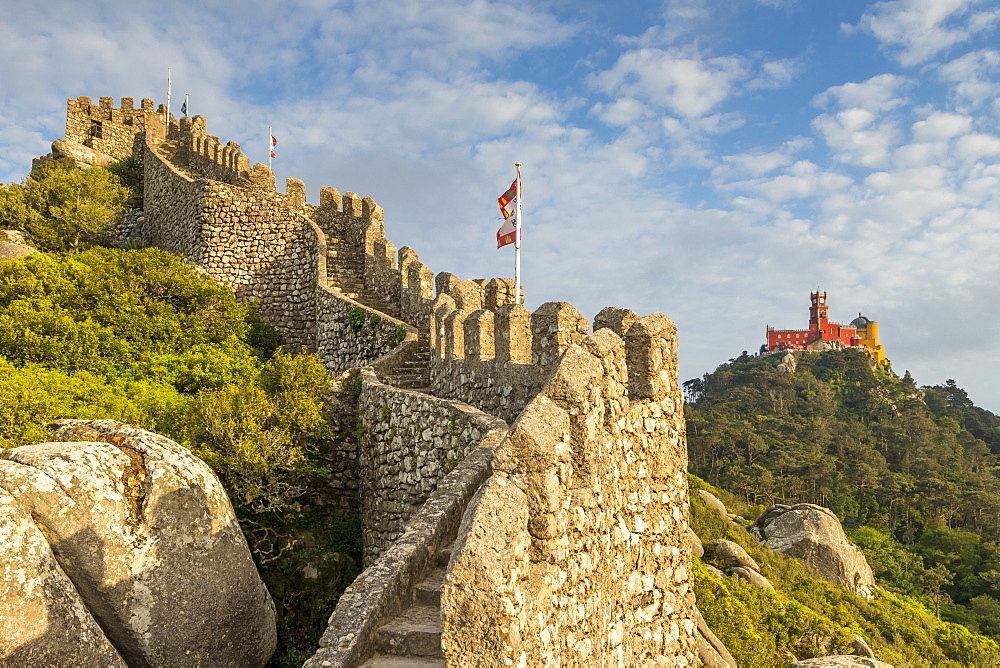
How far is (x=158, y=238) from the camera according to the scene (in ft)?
61.6

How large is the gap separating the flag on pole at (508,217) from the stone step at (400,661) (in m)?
5.52

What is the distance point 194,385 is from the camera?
1083 centimetres

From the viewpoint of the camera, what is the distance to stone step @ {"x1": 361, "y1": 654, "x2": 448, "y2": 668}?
3.73 meters

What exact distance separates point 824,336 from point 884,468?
62695mm

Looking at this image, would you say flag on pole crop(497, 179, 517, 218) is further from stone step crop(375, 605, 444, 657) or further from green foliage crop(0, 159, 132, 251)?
green foliage crop(0, 159, 132, 251)

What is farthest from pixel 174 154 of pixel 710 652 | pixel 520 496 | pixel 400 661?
pixel 520 496

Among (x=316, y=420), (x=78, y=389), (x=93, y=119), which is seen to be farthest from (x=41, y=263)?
(x=93, y=119)

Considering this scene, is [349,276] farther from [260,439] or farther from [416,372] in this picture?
[260,439]

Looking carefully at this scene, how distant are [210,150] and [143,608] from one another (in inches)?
716

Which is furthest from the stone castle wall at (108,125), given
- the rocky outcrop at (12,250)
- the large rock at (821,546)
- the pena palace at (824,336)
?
the pena palace at (824,336)

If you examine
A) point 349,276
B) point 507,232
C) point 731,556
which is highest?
point 349,276

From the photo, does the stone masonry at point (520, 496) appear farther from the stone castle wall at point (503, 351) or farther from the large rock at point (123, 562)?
the large rock at point (123, 562)

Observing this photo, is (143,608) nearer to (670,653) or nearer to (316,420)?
(316,420)

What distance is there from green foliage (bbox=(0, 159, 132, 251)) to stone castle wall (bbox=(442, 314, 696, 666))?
58.6ft
